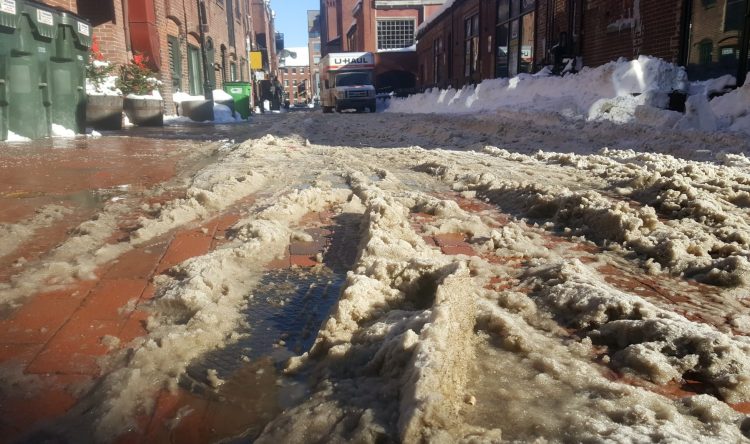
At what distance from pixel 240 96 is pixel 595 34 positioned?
1310cm

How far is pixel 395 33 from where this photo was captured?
39188mm

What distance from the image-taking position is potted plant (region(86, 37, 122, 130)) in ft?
35.7

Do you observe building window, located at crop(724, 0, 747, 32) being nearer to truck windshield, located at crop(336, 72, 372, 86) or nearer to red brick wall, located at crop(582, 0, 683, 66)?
red brick wall, located at crop(582, 0, 683, 66)

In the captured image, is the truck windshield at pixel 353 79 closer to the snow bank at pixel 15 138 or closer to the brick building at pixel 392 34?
the brick building at pixel 392 34

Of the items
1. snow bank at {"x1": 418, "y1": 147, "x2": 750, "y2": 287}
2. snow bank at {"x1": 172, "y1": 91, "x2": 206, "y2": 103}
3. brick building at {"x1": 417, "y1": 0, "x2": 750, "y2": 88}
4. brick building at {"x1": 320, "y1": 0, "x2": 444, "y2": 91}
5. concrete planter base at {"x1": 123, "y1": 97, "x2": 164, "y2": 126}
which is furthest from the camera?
brick building at {"x1": 320, "y1": 0, "x2": 444, "y2": 91}

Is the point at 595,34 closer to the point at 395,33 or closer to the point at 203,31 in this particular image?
the point at 203,31

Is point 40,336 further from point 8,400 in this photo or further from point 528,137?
point 528,137

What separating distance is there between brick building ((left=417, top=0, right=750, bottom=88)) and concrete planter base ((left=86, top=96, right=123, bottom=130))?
9549 millimetres

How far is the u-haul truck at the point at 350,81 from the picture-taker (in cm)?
2611

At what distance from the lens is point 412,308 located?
1913mm

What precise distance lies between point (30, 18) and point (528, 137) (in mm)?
7775

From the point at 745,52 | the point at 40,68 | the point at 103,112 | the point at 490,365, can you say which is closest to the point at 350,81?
the point at 103,112

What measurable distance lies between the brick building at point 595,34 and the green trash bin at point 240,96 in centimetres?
846

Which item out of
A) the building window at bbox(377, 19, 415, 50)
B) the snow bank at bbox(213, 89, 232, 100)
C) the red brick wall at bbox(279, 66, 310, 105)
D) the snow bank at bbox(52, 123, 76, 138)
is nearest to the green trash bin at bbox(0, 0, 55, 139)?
the snow bank at bbox(52, 123, 76, 138)
